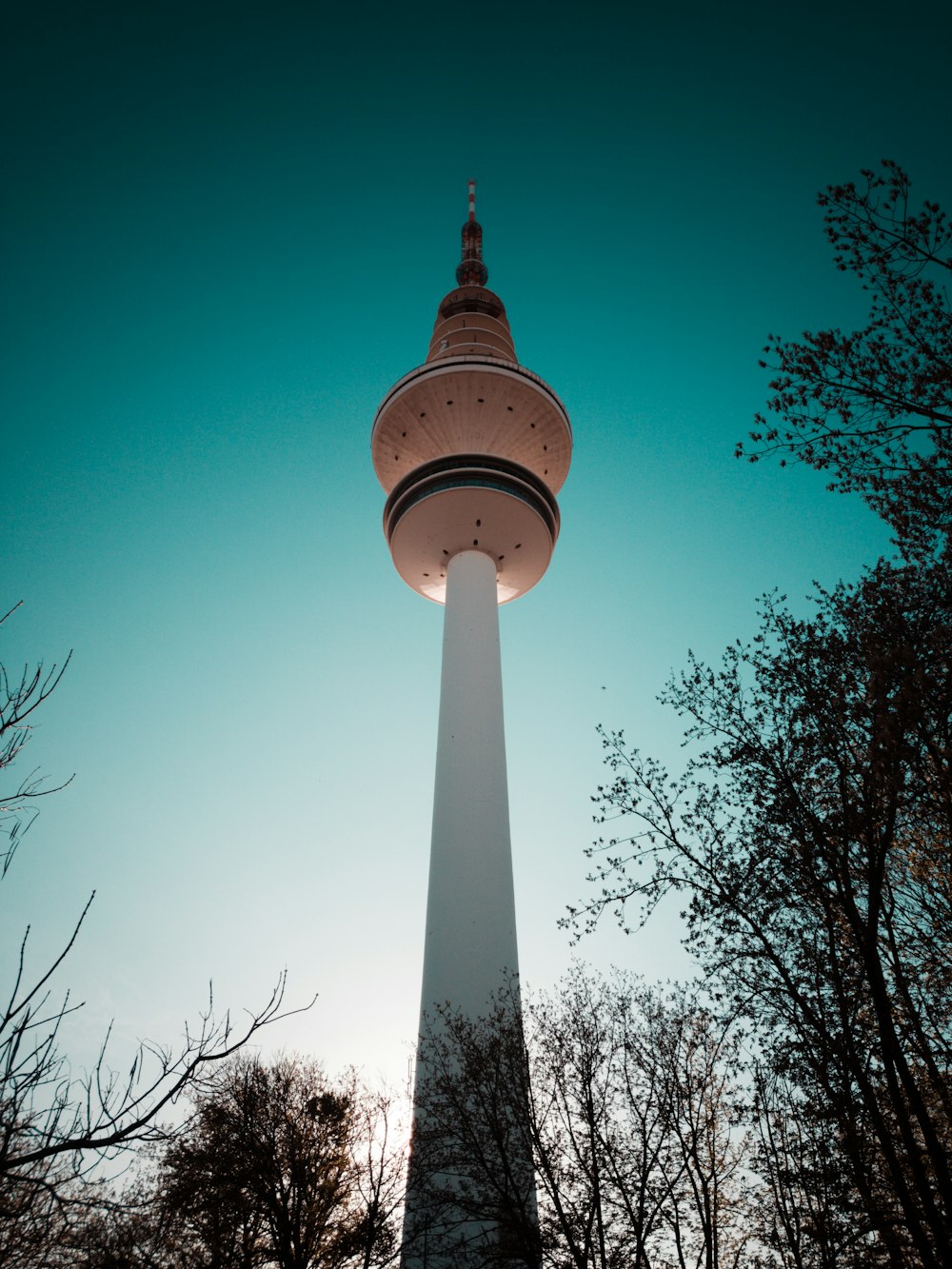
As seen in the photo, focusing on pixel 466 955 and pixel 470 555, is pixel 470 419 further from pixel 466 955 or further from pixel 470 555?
pixel 466 955

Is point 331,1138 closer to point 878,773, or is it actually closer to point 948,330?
point 878,773

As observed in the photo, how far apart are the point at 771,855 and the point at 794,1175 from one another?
172 inches

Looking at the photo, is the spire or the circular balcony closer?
the circular balcony

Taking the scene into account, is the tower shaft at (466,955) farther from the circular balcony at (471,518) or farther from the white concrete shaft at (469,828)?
the circular balcony at (471,518)

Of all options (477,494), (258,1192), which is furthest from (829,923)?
(477,494)

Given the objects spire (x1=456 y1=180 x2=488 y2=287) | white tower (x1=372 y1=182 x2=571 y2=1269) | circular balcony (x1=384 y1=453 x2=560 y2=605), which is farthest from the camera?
spire (x1=456 y1=180 x2=488 y2=287)

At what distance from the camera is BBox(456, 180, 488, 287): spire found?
5225cm

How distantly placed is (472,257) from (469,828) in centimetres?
4096

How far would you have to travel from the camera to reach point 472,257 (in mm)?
53500

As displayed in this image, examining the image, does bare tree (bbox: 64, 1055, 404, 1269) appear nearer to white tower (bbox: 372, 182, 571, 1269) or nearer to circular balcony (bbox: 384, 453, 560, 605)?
white tower (bbox: 372, 182, 571, 1269)

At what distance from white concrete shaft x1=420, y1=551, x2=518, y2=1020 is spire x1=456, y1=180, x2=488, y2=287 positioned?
26.8 m

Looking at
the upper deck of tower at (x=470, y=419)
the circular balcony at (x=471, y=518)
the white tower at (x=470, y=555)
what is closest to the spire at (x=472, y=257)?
the white tower at (x=470, y=555)

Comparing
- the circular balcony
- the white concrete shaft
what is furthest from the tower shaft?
the circular balcony

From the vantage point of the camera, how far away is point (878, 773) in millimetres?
10414
